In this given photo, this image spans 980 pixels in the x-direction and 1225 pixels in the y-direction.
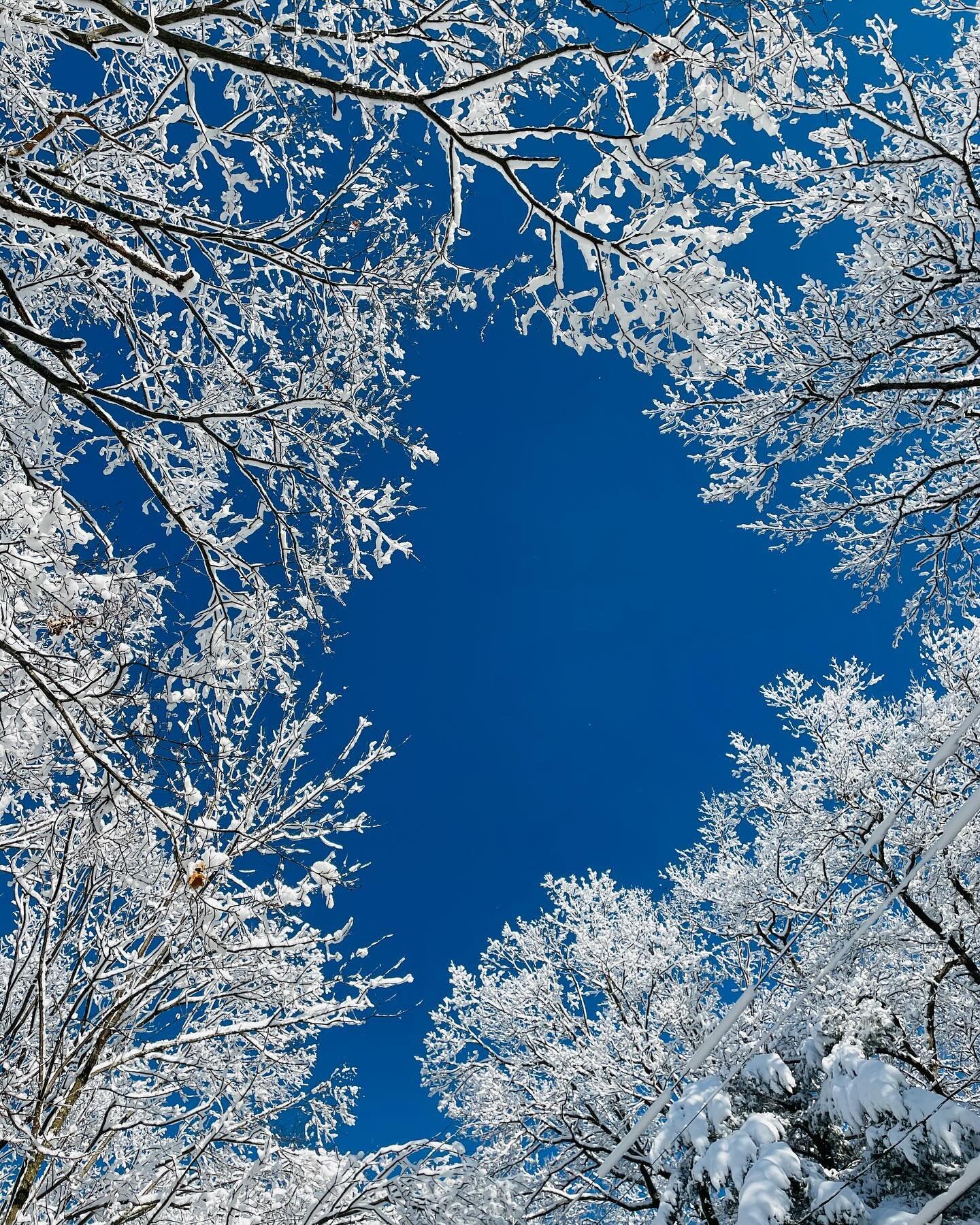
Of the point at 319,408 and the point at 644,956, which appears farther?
the point at 644,956

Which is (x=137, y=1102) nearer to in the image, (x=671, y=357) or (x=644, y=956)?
(x=671, y=357)

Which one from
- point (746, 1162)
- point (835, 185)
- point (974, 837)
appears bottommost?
point (746, 1162)

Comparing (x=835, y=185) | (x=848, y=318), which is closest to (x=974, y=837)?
(x=848, y=318)

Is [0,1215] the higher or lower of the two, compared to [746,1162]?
higher

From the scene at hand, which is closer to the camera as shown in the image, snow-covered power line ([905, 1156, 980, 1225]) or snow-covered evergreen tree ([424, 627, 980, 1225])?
snow-covered power line ([905, 1156, 980, 1225])

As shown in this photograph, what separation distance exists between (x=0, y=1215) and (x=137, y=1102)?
34.2 inches

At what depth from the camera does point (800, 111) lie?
217 inches

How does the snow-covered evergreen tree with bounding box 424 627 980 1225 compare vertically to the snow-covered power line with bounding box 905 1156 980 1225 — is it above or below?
above

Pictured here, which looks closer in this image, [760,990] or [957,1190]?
[957,1190]

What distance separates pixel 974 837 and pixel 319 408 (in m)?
8.77

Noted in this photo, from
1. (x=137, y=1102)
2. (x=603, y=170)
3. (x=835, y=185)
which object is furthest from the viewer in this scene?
(x=835, y=185)

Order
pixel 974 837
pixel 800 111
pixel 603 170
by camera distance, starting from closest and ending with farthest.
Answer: pixel 603 170 → pixel 800 111 → pixel 974 837

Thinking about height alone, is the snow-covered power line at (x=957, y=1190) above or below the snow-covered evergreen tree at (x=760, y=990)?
below

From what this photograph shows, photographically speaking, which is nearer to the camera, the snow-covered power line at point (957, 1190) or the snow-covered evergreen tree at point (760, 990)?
the snow-covered power line at point (957, 1190)
